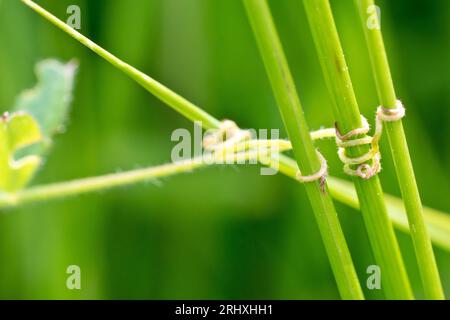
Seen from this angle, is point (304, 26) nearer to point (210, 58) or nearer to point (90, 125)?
point (210, 58)

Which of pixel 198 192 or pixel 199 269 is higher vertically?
pixel 198 192

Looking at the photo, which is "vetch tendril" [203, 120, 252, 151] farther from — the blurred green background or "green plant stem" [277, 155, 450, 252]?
the blurred green background

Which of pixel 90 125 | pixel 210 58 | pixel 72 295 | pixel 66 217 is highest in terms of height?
pixel 210 58

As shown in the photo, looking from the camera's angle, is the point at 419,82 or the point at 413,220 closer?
the point at 413,220

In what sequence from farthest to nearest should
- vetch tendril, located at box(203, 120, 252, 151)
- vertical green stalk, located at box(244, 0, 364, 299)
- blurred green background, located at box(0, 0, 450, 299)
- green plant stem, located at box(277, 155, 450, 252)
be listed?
blurred green background, located at box(0, 0, 450, 299) < green plant stem, located at box(277, 155, 450, 252) < vetch tendril, located at box(203, 120, 252, 151) < vertical green stalk, located at box(244, 0, 364, 299)

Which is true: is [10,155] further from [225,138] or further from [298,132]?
[298,132]

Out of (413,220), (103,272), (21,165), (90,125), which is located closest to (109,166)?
(90,125)

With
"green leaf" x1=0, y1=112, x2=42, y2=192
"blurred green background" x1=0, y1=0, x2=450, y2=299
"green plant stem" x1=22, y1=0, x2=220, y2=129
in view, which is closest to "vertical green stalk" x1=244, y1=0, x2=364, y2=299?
"green plant stem" x1=22, y1=0, x2=220, y2=129

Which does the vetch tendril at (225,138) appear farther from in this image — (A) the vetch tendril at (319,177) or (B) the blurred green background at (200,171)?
(B) the blurred green background at (200,171)
